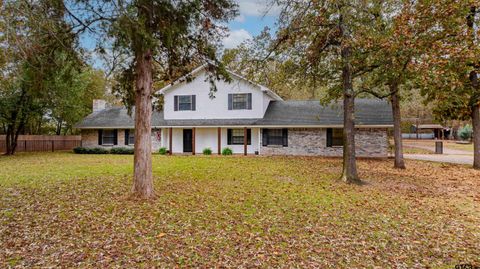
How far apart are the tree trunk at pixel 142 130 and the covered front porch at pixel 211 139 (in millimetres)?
13627

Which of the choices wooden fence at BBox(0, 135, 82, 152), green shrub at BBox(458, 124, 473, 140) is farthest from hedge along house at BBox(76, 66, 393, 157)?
green shrub at BBox(458, 124, 473, 140)

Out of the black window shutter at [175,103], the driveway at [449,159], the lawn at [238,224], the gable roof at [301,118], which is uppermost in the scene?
the black window shutter at [175,103]

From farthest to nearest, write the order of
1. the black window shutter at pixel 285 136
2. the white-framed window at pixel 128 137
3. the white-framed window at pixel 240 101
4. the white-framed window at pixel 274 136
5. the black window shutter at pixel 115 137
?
the black window shutter at pixel 115 137 < the white-framed window at pixel 128 137 < the white-framed window at pixel 240 101 < the white-framed window at pixel 274 136 < the black window shutter at pixel 285 136

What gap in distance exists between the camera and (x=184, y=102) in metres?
22.4

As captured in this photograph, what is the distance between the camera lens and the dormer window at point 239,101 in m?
21.5

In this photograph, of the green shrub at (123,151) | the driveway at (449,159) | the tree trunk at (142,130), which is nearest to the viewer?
the tree trunk at (142,130)

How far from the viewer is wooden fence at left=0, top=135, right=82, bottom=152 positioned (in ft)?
77.3

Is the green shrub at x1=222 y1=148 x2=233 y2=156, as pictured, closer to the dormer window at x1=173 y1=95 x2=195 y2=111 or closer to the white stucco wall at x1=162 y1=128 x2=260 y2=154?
the white stucco wall at x1=162 y1=128 x2=260 y2=154

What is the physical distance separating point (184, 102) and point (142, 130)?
15195 mm

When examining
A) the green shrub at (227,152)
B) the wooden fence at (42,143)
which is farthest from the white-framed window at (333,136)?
the wooden fence at (42,143)

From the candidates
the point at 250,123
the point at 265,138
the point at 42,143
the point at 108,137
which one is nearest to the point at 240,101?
the point at 250,123

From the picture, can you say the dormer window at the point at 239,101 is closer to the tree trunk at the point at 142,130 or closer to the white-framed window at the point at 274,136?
the white-framed window at the point at 274,136

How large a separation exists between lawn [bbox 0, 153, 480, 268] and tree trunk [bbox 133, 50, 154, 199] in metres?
0.46

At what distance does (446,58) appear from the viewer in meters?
9.14
